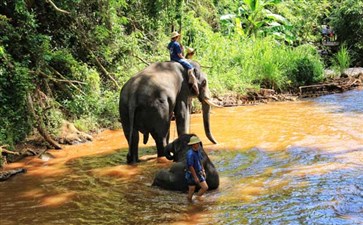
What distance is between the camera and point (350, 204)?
5.17 meters

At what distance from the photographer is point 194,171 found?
5602 mm

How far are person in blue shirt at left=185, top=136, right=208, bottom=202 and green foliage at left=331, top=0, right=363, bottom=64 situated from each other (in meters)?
18.2

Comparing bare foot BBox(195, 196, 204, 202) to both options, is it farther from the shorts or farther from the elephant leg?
the elephant leg

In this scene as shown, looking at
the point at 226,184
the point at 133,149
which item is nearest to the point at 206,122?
the point at 133,149

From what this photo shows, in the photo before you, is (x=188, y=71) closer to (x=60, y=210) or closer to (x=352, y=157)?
(x=352, y=157)

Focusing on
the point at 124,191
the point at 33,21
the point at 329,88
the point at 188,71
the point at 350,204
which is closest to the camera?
the point at 350,204

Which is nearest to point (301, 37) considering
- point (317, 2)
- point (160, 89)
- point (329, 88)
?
point (317, 2)

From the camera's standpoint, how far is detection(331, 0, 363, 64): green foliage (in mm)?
21812


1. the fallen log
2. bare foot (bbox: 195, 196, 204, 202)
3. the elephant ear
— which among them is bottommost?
bare foot (bbox: 195, 196, 204, 202)

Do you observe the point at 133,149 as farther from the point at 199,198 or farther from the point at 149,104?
the point at 199,198

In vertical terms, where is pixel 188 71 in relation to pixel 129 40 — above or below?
below

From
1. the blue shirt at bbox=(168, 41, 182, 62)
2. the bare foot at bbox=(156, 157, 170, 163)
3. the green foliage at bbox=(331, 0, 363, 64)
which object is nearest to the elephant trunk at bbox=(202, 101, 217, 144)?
the blue shirt at bbox=(168, 41, 182, 62)

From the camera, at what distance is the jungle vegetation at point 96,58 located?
8836mm

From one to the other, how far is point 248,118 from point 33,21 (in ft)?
18.1
